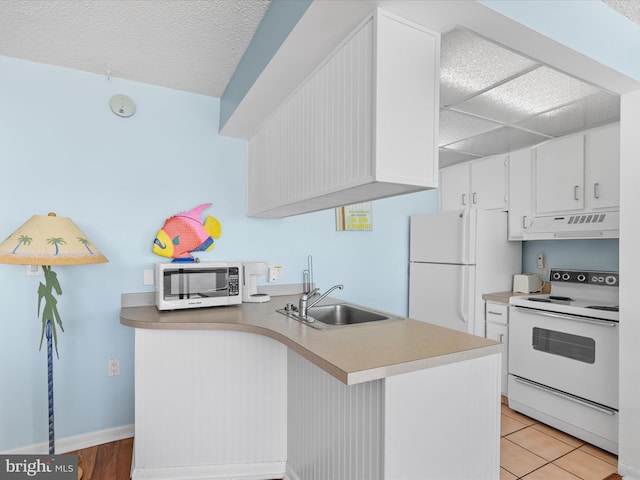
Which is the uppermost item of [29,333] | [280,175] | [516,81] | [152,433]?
[516,81]

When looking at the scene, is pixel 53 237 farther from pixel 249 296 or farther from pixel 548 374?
pixel 548 374

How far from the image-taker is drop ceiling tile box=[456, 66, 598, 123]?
217cm

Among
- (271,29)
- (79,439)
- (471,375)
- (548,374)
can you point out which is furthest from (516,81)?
(79,439)

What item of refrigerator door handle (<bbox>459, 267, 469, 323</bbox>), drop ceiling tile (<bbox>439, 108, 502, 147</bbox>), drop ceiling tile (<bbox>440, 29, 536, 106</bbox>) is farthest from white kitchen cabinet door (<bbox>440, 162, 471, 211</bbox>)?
drop ceiling tile (<bbox>440, 29, 536, 106</bbox>)

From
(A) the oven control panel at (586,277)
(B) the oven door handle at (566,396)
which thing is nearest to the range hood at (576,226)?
(A) the oven control panel at (586,277)

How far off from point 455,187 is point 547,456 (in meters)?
2.57

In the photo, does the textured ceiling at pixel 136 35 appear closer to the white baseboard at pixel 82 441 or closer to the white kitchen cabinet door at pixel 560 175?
Result: the white baseboard at pixel 82 441

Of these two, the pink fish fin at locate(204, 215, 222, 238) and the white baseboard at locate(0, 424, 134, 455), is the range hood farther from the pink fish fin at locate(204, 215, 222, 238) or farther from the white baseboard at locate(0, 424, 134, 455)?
the white baseboard at locate(0, 424, 134, 455)

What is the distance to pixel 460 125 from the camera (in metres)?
2.91

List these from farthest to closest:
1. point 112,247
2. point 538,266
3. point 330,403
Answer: point 538,266, point 112,247, point 330,403

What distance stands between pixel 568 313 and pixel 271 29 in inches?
103

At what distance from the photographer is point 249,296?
8.52 ft

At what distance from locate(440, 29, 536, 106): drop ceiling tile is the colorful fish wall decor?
183cm

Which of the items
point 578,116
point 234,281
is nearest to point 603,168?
point 578,116
